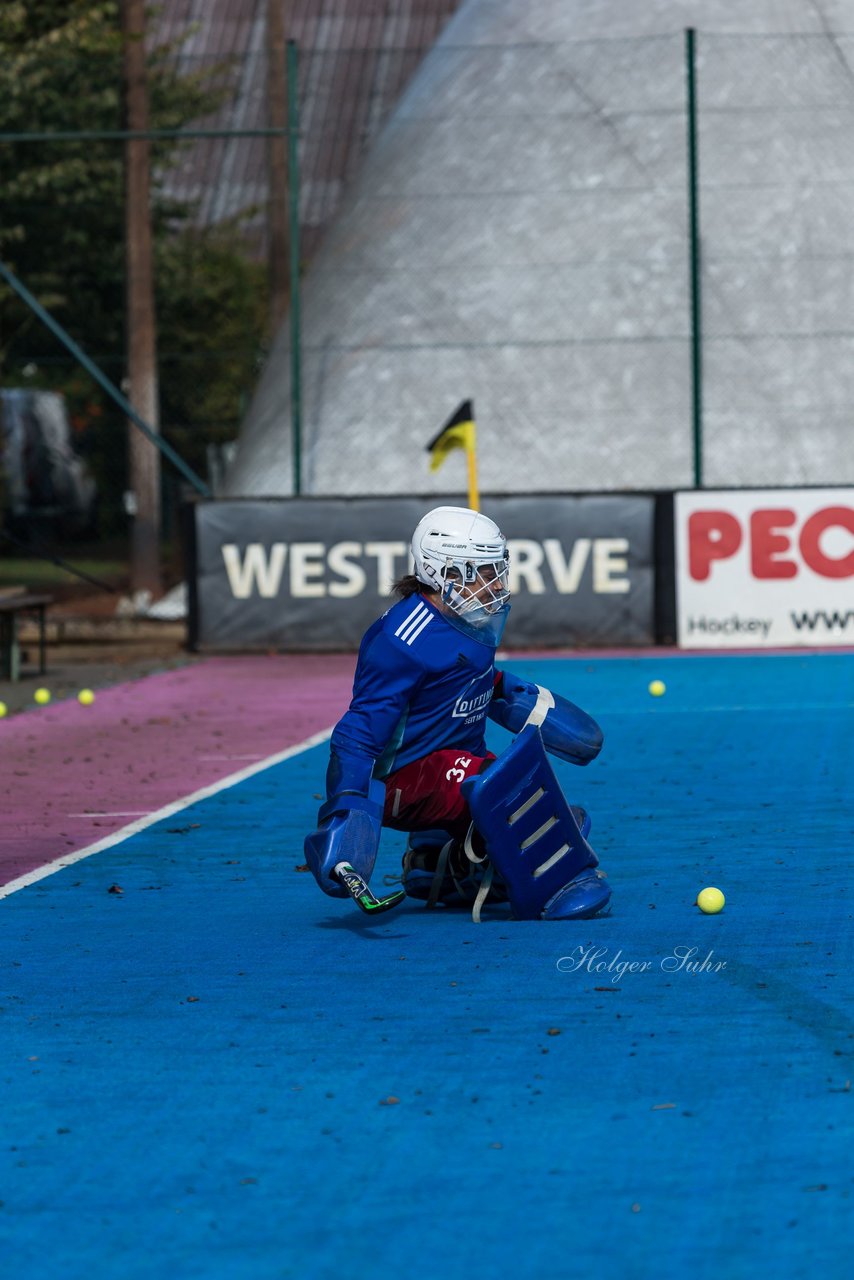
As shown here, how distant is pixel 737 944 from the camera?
698 cm

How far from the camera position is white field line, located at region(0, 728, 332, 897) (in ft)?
28.3

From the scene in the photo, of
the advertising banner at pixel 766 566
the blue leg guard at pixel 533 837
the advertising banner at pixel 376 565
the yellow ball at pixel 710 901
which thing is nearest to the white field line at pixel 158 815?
the blue leg guard at pixel 533 837

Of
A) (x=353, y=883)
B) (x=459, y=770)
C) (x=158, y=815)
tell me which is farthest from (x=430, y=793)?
(x=158, y=815)

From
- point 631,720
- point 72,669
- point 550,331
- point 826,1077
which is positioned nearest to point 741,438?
point 550,331

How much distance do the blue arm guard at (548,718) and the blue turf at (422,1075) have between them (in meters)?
0.60

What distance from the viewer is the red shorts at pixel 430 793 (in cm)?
754

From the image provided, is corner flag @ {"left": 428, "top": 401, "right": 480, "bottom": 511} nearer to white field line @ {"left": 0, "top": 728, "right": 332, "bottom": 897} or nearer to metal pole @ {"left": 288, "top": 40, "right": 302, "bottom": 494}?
metal pole @ {"left": 288, "top": 40, "right": 302, "bottom": 494}

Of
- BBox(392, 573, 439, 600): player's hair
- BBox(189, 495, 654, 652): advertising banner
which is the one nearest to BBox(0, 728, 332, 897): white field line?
BBox(392, 573, 439, 600): player's hair

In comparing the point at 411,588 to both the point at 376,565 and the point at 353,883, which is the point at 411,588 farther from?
the point at 376,565

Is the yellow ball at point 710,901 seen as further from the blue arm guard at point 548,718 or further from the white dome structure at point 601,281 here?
the white dome structure at point 601,281

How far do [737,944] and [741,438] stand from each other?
18.1 metres

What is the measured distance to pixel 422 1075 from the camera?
5.44 meters

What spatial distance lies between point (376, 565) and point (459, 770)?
12.4 metres

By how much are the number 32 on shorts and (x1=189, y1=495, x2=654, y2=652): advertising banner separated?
12041 millimetres
